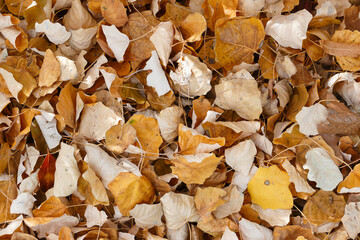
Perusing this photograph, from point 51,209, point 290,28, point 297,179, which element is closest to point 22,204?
point 51,209

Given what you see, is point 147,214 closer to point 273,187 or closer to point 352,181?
point 273,187

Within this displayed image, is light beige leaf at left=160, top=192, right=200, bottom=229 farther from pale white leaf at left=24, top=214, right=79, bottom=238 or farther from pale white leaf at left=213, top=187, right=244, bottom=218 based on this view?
pale white leaf at left=24, top=214, right=79, bottom=238

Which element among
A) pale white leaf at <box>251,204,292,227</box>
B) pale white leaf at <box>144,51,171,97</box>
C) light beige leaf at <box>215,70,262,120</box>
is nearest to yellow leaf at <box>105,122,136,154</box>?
pale white leaf at <box>144,51,171,97</box>

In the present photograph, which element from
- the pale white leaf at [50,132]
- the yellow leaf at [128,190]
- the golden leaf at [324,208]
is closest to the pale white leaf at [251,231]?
the golden leaf at [324,208]

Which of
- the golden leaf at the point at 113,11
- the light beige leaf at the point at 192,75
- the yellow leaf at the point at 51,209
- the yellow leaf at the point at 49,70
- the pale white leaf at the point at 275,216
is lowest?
the pale white leaf at the point at 275,216

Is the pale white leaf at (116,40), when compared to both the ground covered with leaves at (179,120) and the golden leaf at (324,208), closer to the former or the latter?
the ground covered with leaves at (179,120)

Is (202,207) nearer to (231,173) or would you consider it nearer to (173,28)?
(231,173)
